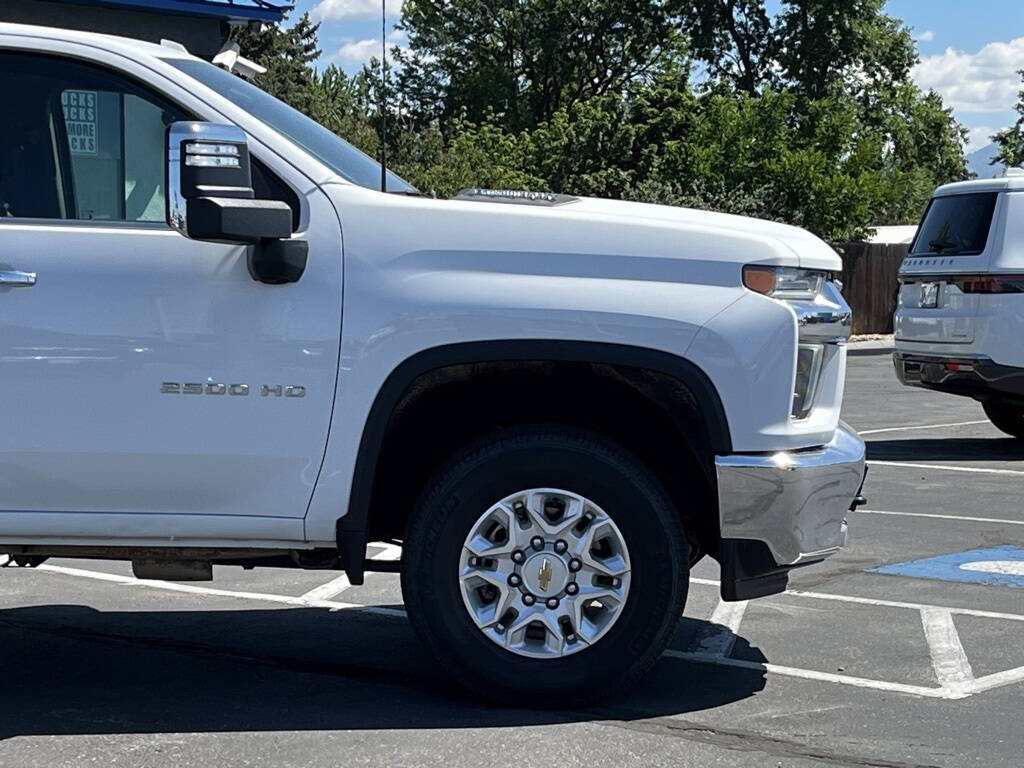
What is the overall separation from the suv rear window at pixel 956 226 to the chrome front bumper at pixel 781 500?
323 inches

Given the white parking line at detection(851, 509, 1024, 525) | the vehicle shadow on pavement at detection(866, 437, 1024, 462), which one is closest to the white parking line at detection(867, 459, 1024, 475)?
the vehicle shadow on pavement at detection(866, 437, 1024, 462)

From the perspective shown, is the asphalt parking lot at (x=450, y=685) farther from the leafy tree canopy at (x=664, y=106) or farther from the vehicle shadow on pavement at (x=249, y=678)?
the leafy tree canopy at (x=664, y=106)

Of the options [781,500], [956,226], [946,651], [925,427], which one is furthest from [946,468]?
[781,500]

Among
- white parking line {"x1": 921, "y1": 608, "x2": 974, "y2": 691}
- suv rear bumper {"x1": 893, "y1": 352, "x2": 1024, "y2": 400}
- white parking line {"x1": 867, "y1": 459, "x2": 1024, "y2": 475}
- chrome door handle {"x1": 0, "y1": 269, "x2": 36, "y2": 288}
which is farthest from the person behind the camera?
suv rear bumper {"x1": 893, "y1": 352, "x2": 1024, "y2": 400}

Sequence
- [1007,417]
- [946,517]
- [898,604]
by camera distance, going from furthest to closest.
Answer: [1007,417]
[946,517]
[898,604]

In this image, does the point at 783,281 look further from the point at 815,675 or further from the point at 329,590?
the point at 329,590

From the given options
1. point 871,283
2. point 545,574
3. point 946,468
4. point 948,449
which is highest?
point 545,574

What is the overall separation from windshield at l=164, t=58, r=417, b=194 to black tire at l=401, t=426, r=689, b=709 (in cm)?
107

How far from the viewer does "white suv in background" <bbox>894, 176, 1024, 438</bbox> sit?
12445mm

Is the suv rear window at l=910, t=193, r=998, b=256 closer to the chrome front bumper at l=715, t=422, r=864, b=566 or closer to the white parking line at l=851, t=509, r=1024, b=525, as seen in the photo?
the white parking line at l=851, t=509, r=1024, b=525

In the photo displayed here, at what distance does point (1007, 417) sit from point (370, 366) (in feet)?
34.5

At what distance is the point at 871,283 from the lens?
35.5 m

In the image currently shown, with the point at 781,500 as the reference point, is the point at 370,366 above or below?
above

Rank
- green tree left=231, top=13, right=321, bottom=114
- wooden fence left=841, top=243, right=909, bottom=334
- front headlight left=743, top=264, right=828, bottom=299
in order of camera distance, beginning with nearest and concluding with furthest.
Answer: front headlight left=743, top=264, right=828, bottom=299
wooden fence left=841, top=243, right=909, bottom=334
green tree left=231, top=13, right=321, bottom=114
